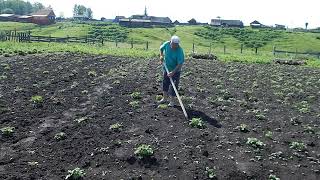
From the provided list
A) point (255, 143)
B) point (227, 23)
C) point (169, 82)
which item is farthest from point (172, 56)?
point (227, 23)

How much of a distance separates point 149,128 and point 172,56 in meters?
3.20

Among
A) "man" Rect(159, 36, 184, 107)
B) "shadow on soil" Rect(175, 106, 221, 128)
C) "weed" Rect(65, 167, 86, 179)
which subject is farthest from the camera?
"man" Rect(159, 36, 184, 107)

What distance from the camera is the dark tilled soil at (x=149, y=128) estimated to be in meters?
9.89

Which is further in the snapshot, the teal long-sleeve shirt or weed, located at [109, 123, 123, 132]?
the teal long-sleeve shirt

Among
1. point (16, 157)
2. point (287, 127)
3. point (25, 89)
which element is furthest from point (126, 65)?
point (16, 157)

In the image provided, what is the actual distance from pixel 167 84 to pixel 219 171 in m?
5.67

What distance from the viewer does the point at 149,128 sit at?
12.4 meters

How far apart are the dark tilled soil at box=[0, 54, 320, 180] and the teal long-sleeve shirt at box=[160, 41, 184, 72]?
1.53 m

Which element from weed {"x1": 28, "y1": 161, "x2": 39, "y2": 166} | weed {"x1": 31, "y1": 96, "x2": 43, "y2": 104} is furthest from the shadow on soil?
weed {"x1": 28, "y1": 161, "x2": 39, "y2": 166}

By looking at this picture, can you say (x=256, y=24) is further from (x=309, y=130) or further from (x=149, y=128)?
(x=149, y=128)

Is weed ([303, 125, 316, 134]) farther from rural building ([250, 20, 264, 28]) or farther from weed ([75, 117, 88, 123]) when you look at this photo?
rural building ([250, 20, 264, 28])

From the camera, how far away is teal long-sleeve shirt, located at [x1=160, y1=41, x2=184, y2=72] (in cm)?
1443

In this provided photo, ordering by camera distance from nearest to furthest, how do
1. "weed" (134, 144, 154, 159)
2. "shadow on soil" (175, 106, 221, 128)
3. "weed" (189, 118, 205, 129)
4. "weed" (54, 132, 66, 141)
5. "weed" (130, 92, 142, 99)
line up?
"weed" (134, 144, 154, 159), "weed" (54, 132, 66, 141), "weed" (189, 118, 205, 129), "shadow on soil" (175, 106, 221, 128), "weed" (130, 92, 142, 99)

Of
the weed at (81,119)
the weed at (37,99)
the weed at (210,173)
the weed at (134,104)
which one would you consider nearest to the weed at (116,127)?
the weed at (81,119)
